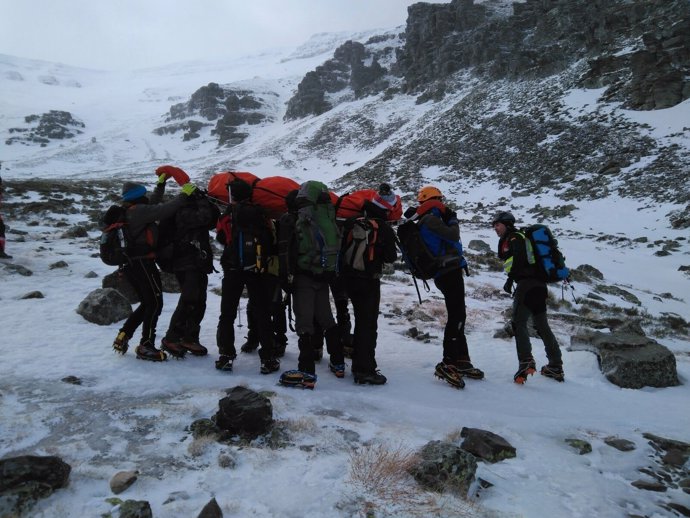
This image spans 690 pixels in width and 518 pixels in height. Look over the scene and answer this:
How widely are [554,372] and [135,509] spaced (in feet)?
17.1

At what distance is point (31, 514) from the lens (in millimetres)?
2273

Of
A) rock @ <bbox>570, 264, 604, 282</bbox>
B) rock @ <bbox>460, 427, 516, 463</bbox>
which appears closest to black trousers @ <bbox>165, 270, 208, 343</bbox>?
rock @ <bbox>460, 427, 516, 463</bbox>

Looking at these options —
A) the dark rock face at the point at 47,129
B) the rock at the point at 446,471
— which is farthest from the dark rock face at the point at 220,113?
the rock at the point at 446,471

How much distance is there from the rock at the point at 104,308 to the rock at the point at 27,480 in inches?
162

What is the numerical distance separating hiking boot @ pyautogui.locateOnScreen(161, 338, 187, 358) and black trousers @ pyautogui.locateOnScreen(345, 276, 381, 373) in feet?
7.09

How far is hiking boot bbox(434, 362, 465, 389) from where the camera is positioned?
5.07 metres

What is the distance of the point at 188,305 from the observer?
17.3ft

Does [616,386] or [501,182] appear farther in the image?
[501,182]

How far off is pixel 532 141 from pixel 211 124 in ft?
288

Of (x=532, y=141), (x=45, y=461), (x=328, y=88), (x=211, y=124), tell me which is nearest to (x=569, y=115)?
(x=532, y=141)

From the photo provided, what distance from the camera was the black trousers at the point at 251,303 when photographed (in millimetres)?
4922

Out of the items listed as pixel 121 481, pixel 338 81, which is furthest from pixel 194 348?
pixel 338 81

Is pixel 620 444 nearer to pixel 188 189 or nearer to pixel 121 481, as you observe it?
pixel 121 481

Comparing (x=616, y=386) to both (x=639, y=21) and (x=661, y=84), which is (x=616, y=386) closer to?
(x=661, y=84)
